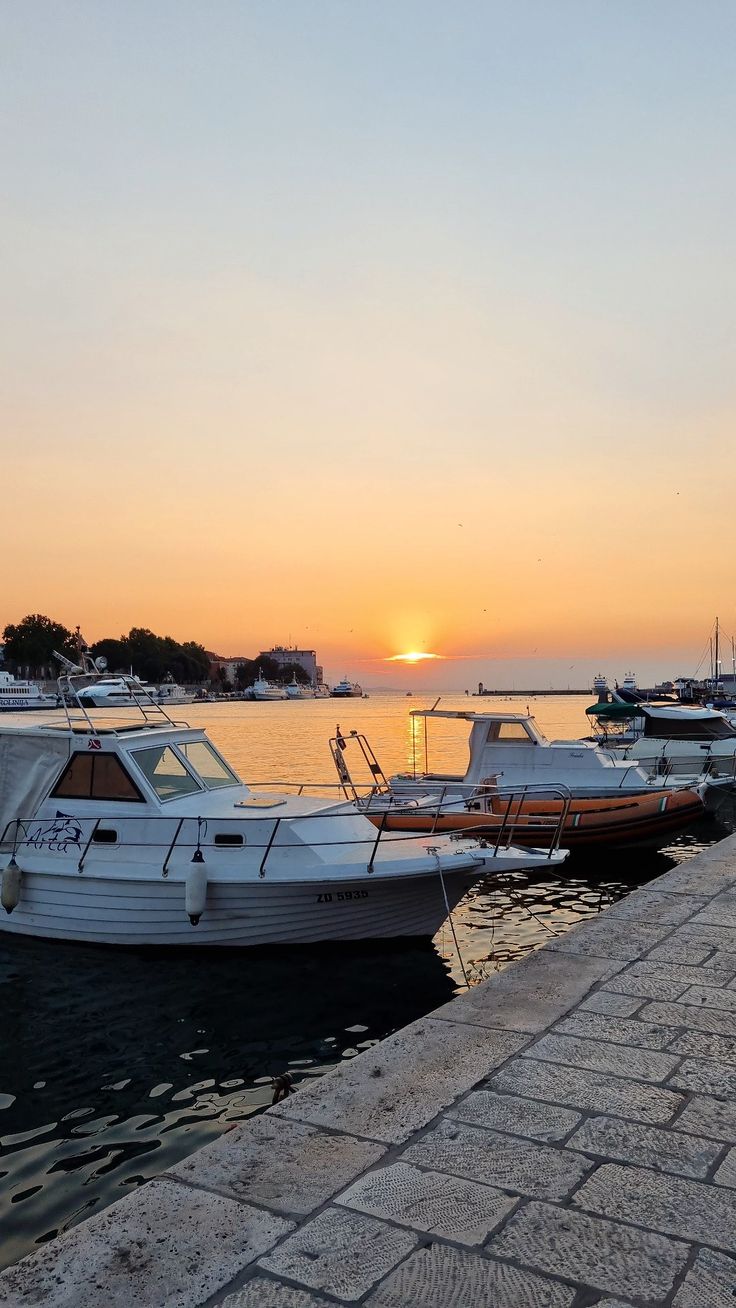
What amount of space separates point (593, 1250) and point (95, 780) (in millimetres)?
8871

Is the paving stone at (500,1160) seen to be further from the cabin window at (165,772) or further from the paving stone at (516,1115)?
the cabin window at (165,772)

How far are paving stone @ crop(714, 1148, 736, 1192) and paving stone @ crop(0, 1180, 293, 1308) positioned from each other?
1642 millimetres

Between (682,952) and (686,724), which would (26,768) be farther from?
(686,724)

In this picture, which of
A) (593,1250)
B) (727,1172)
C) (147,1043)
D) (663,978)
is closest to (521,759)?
(147,1043)

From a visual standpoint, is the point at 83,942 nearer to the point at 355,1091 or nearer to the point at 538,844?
the point at 355,1091

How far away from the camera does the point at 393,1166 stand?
11.5 feet

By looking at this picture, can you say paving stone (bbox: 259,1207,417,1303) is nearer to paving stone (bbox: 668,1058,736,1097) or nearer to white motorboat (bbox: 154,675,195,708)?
paving stone (bbox: 668,1058,736,1097)

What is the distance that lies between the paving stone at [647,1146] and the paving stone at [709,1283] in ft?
1.71

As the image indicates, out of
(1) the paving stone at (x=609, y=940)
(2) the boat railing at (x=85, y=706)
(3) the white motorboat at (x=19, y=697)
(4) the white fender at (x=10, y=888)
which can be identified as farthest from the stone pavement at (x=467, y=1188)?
(3) the white motorboat at (x=19, y=697)

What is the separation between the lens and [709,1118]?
3873 millimetres

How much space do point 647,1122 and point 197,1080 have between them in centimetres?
446

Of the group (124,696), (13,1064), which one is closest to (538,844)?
(124,696)

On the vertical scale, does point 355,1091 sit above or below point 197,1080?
above

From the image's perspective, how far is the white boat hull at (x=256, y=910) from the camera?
9695mm
